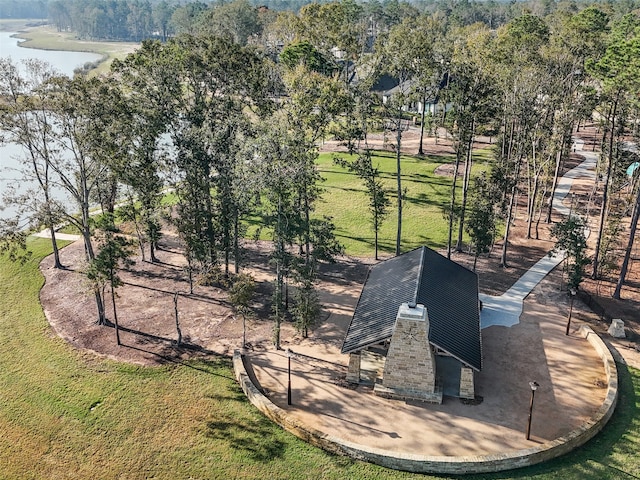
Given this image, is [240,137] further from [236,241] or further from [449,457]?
[449,457]

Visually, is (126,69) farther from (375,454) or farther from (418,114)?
(418,114)

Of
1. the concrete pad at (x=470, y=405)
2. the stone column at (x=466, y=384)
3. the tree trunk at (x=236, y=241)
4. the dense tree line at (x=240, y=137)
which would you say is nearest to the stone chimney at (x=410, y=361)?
the concrete pad at (x=470, y=405)

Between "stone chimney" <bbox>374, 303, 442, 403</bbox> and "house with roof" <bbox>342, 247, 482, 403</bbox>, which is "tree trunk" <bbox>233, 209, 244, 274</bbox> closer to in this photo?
"house with roof" <bbox>342, 247, 482, 403</bbox>

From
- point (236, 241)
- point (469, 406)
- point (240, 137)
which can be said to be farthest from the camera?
point (236, 241)

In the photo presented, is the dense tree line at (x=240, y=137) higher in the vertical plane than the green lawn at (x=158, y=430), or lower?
higher

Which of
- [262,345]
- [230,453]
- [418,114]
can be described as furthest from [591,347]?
[418,114]

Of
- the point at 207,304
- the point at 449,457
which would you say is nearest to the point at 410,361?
the point at 449,457

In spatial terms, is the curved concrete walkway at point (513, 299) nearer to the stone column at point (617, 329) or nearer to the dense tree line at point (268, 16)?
the stone column at point (617, 329)
